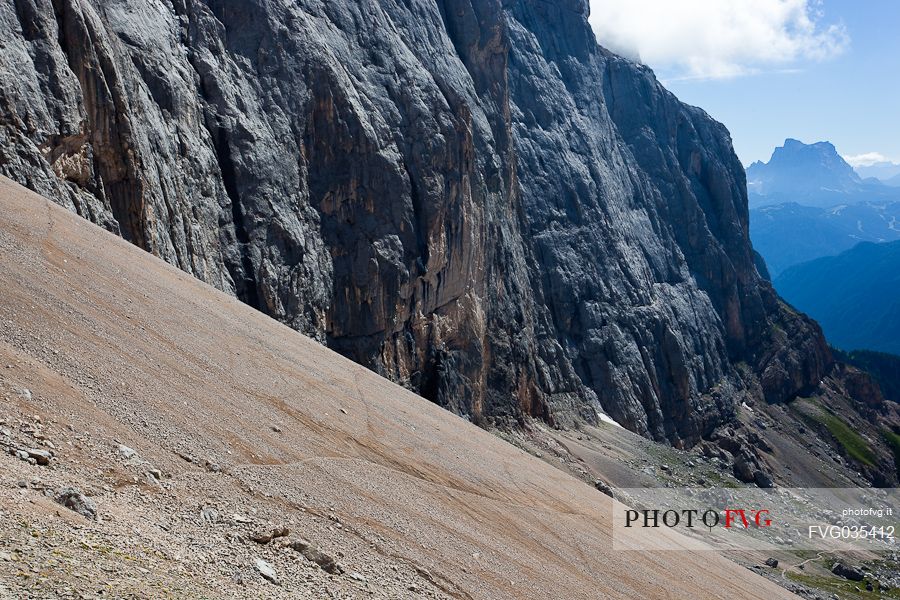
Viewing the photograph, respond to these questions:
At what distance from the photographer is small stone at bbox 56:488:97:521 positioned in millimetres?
13305

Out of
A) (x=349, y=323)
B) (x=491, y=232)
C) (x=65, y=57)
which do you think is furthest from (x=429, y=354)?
(x=65, y=57)

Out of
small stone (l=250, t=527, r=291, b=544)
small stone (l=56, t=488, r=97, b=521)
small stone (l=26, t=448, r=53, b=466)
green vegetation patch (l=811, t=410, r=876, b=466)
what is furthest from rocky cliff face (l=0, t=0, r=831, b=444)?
small stone (l=250, t=527, r=291, b=544)

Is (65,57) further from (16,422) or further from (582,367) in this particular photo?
(582,367)

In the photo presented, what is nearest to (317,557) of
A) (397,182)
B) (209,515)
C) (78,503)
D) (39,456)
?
(209,515)

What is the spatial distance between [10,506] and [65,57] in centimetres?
2924

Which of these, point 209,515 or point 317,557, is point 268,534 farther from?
point 209,515

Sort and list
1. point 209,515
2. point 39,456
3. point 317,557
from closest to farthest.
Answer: point 39,456 < point 209,515 < point 317,557

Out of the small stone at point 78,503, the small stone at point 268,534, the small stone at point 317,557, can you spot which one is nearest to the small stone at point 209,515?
the small stone at point 268,534

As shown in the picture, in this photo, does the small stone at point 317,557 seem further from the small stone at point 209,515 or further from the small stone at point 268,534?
the small stone at point 209,515

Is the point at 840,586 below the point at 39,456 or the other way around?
below

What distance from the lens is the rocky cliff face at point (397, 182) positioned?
3747 cm

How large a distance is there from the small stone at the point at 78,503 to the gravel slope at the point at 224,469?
0.16 meters

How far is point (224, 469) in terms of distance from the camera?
1848 cm

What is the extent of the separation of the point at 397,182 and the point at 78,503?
167ft
